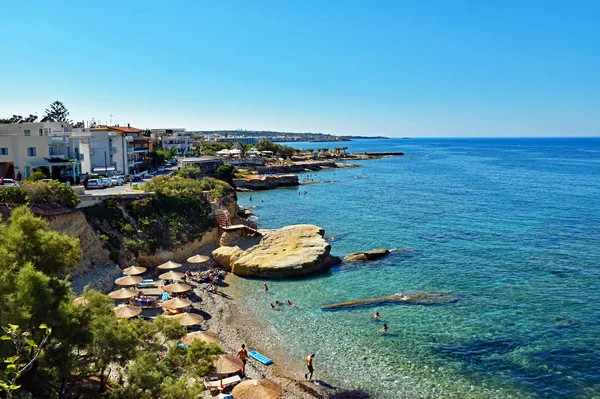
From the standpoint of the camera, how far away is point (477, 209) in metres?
65.2

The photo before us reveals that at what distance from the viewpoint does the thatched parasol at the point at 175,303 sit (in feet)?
93.2

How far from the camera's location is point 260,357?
78.0 feet

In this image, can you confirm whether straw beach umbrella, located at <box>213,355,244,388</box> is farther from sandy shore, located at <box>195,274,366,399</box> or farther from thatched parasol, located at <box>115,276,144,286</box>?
thatched parasol, located at <box>115,276,144,286</box>

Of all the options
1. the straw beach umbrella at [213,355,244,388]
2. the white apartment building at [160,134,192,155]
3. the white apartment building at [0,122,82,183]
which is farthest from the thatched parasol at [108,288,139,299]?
the white apartment building at [160,134,192,155]

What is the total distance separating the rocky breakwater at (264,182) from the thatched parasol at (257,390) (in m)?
78.6

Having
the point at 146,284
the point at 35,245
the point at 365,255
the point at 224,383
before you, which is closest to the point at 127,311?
the point at 146,284

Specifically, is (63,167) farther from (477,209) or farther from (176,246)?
(477,209)

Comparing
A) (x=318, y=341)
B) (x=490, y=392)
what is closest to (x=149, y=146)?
(x=318, y=341)

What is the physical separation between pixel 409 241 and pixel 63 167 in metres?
38.2

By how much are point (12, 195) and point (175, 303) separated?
15297 millimetres

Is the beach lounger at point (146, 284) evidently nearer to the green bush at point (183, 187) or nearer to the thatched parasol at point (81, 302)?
the green bush at point (183, 187)

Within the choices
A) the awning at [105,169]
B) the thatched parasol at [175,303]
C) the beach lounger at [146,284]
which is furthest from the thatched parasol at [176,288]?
the awning at [105,169]

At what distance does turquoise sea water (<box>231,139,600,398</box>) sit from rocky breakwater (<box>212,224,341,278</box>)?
122cm

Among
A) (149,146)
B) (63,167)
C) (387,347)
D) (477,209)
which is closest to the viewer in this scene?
(387,347)
